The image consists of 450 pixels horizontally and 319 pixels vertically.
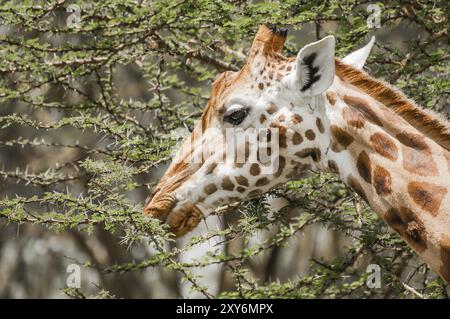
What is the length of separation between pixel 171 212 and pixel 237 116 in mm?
756

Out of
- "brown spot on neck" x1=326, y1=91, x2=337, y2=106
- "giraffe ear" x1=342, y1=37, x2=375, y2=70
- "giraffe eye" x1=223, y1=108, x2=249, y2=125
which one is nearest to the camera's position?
"brown spot on neck" x1=326, y1=91, x2=337, y2=106

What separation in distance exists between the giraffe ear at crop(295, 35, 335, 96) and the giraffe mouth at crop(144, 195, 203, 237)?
1.08 metres

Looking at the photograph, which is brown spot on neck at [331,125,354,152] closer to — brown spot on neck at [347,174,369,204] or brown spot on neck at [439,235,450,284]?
brown spot on neck at [347,174,369,204]

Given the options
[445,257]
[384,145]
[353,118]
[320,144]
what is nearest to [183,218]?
[320,144]

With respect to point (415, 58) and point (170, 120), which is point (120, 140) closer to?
point (170, 120)

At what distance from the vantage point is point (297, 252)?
2027 centimetres

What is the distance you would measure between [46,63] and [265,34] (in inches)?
122

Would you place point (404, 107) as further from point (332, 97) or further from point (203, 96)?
point (203, 96)

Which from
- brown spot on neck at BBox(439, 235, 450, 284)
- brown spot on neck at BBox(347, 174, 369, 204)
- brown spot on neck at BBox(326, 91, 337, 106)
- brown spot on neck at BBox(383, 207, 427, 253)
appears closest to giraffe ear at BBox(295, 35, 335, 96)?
brown spot on neck at BBox(326, 91, 337, 106)

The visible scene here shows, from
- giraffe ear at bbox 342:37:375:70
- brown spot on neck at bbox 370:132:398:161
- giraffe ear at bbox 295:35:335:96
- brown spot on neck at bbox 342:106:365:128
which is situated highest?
giraffe ear at bbox 342:37:375:70

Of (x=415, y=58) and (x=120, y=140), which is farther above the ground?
(x=415, y=58)

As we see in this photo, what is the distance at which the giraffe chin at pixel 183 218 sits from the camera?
657 cm

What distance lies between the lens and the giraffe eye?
6531mm
